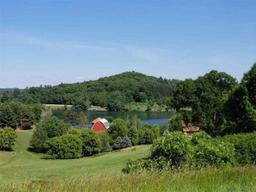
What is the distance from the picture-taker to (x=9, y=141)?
318 ft

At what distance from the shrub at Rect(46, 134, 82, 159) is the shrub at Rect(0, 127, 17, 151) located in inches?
500

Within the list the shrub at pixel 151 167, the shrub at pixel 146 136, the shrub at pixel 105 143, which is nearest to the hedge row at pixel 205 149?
the shrub at pixel 151 167

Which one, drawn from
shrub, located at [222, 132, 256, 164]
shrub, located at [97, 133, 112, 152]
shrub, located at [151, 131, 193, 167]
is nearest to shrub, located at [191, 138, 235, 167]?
shrub, located at [222, 132, 256, 164]

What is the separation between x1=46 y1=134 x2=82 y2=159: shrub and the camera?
82.2 metres

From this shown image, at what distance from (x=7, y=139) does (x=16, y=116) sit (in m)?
34.9

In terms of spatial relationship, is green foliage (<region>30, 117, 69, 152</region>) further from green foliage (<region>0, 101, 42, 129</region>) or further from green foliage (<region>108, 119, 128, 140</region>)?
green foliage (<region>0, 101, 42, 129</region>)

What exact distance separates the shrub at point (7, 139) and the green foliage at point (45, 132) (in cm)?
417

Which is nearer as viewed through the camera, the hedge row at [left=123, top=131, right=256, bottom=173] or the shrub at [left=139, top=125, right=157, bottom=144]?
the hedge row at [left=123, top=131, right=256, bottom=173]

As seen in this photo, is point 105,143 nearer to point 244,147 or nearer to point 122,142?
point 122,142

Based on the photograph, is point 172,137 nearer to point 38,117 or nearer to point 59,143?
point 59,143

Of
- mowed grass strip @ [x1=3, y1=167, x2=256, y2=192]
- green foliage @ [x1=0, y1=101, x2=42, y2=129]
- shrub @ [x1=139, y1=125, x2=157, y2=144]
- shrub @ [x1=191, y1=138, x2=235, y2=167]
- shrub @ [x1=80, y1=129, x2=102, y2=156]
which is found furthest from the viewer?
green foliage @ [x1=0, y1=101, x2=42, y2=129]

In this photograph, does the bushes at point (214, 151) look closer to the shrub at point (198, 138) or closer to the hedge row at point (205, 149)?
the hedge row at point (205, 149)

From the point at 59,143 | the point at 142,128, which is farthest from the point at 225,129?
the point at 142,128

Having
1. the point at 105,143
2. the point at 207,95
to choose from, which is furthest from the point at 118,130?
the point at 207,95
